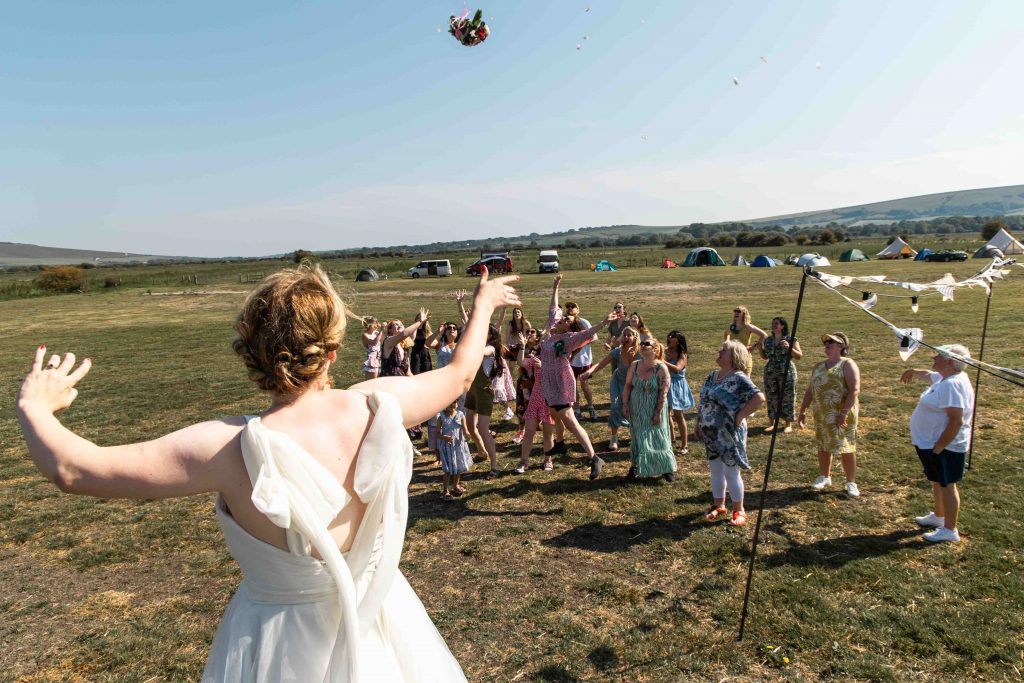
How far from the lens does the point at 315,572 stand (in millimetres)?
1780

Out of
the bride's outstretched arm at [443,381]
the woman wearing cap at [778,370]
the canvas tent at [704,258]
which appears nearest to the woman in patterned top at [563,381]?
the woman wearing cap at [778,370]

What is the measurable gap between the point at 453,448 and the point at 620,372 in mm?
3249

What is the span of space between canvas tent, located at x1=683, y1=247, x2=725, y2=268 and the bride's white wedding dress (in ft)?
185

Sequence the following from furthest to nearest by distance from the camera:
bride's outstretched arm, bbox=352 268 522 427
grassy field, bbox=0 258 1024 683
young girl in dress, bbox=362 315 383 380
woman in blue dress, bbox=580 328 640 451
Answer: young girl in dress, bbox=362 315 383 380
woman in blue dress, bbox=580 328 640 451
grassy field, bbox=0 258 1024 683
bride's outstretched arm, bbox=352 268 522 427

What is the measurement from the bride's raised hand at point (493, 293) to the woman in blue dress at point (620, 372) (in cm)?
596

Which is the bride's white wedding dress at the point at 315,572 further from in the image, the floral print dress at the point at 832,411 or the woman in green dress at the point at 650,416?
the floral print dress at the point at 832,411

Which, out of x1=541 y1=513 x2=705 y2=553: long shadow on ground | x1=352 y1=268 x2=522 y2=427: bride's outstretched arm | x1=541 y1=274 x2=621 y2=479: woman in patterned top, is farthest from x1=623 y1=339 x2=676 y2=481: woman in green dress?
x1=352 y1=268 x2=522 y2=427: bride's outstretched arm

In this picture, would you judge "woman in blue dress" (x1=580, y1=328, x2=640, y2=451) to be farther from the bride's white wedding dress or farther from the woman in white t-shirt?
the bride's white wedding dress

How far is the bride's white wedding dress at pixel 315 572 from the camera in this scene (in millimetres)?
1690

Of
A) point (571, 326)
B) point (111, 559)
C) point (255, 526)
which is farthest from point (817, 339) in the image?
point (255, 526)

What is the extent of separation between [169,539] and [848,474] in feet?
25.4

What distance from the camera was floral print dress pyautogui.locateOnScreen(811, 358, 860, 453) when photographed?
7.07m

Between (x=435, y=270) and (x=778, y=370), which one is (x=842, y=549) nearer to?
(x=778, y=370)

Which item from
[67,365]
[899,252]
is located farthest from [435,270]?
[67,365]
